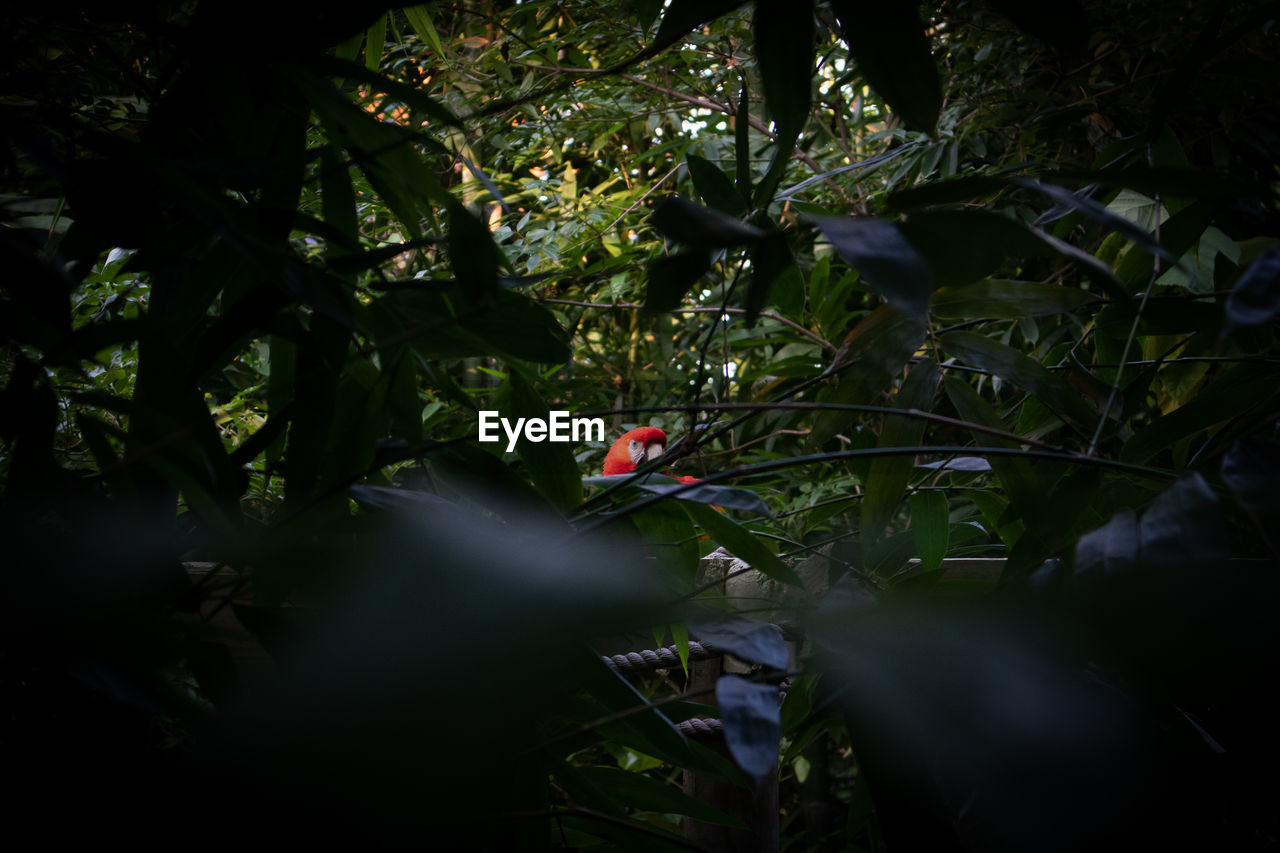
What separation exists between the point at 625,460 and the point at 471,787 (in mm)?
1285

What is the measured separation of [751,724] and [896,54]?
0.30 metres

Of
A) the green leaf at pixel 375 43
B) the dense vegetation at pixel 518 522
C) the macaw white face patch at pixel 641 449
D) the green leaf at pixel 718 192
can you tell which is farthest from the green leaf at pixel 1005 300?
the macaw white face patch at pixel 641 449

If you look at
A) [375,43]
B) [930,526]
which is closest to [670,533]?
[930,526]

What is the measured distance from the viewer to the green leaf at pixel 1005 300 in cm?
46

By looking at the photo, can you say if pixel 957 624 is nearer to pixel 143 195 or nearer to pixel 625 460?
pixel 143 195

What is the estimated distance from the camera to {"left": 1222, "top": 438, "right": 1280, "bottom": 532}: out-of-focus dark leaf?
10.5 inches

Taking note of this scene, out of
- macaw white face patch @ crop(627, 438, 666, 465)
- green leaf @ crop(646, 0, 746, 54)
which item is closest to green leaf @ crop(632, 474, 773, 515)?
green leaf @ crop(646, 0, 746, 54)

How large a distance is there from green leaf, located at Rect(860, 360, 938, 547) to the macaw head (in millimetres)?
1015

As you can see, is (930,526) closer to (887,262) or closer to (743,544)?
(743,544)

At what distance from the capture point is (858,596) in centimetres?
38

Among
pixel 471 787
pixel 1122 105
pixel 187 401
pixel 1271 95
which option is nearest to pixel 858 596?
pixel 471 787

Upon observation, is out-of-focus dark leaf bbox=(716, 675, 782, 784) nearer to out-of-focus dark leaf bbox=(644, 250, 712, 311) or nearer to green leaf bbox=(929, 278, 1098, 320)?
out-of-focus dark leaf bbox=(644, 250, 712, 311)

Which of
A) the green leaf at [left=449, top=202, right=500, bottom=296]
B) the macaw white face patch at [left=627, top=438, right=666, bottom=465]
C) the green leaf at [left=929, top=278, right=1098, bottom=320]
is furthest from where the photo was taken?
the macaw white face patch at [left=627, top=438, right=666, bottom=465]

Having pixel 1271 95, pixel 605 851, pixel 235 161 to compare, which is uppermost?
pixel 1271 95
